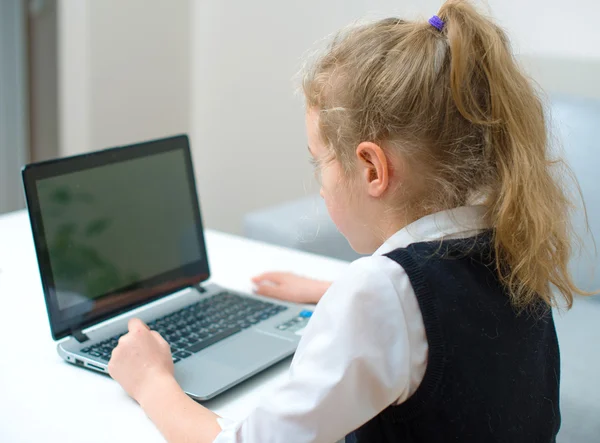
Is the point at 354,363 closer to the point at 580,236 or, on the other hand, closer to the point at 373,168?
the point at 373,168

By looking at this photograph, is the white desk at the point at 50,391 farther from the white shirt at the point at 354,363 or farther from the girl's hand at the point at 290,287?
the white shirt at the point at 354,363

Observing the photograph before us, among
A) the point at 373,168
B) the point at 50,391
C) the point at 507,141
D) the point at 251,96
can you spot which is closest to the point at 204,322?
the point at 50,391

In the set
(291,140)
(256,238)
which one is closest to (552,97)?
(256,238)

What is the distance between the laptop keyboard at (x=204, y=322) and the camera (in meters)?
1.06

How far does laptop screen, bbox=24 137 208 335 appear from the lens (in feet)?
3.44

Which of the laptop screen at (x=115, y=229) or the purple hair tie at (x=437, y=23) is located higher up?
the purple hair tie at (x=437, y=23)

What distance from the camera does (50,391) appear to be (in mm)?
970

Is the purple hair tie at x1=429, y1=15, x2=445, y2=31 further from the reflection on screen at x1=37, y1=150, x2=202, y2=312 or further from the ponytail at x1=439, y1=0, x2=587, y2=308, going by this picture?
the reflection on screen at x1=37, y1=150, x2=202, y2=312

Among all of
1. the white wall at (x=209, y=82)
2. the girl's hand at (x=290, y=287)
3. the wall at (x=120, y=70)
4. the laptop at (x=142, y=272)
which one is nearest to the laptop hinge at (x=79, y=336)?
the laptop at (x=142, y=272)

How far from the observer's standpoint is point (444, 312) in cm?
76

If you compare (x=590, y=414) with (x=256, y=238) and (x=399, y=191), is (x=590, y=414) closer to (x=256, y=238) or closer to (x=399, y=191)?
(x=399, y=191)

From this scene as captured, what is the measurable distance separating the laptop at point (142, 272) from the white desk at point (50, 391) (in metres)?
0.02

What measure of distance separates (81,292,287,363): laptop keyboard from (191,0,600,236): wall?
1161mm

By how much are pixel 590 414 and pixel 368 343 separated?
31.3 inches
